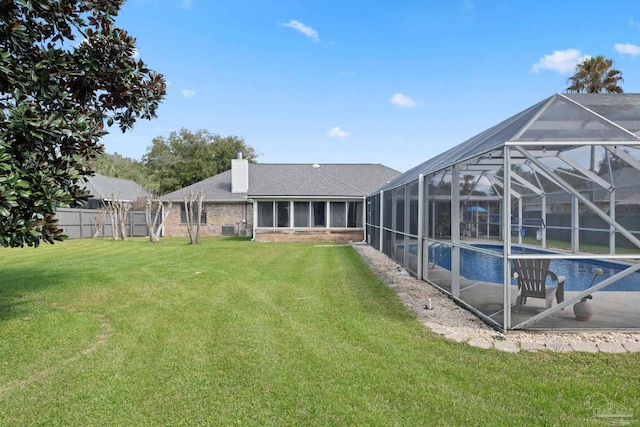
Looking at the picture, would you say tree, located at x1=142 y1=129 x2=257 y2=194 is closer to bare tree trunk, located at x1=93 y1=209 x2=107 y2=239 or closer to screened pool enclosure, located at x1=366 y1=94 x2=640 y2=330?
bare tree trunk, located at x1=93 y1=209 x2=107 y2=239

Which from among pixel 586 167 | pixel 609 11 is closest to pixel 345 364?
pixel 586 167

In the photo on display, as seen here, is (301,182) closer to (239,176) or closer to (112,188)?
(239,176)

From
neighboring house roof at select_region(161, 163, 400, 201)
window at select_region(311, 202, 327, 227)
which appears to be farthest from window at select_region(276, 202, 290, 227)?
window at select_region(311, 202, 327, 227)

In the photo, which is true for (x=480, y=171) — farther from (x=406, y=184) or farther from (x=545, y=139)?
(x=545, y=139)

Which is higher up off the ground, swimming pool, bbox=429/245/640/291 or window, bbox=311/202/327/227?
window, bbox=311/202/327/227

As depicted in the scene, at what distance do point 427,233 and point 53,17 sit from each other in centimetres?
726

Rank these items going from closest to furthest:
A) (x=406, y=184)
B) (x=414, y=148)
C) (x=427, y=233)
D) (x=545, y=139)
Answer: (x=545, y=139) → (x=427, y=233) → (x=406, y=184) → (x=414, y=148)

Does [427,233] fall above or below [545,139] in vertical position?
below

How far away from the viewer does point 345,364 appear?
418 centimetres

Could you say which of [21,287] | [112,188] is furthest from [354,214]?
[112,188]

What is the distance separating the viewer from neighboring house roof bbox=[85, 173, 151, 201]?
28884 millimetres

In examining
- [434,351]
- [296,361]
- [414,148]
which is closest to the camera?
[296,361]

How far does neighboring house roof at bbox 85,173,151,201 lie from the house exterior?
7.13 m

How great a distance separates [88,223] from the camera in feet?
79.4
